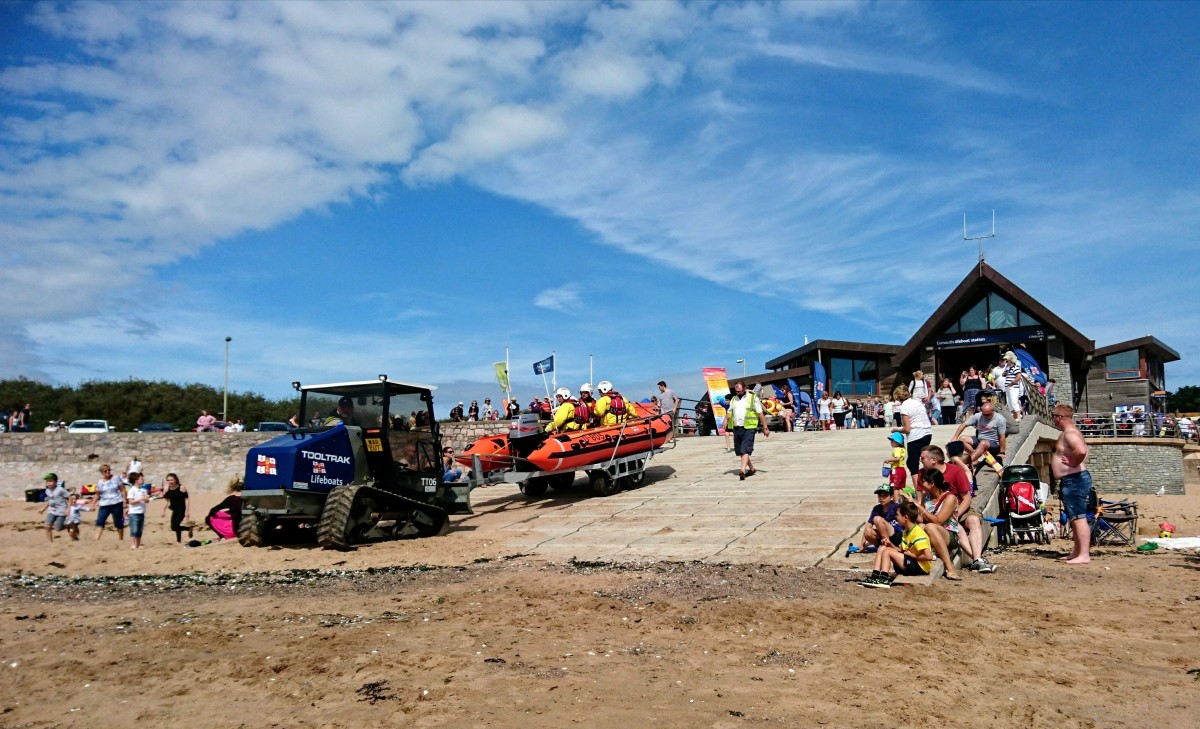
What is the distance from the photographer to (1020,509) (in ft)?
33.3

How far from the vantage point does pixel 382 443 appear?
11.5m

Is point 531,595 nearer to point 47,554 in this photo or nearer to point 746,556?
point 746,556

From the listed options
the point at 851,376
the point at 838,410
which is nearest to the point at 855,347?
the point at 851,376

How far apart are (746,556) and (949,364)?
22759 mm

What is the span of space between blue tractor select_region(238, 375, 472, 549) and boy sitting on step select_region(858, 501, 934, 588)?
636cm

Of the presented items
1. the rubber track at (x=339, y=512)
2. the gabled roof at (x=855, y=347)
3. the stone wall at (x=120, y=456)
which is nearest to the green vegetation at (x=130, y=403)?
the stone wall at (x=120, y=456)

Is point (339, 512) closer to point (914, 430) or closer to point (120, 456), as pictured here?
point (914, 430)

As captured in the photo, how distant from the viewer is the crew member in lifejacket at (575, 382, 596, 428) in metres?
14.9

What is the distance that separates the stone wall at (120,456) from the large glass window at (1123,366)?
2815 cm

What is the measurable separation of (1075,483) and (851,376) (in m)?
23.7

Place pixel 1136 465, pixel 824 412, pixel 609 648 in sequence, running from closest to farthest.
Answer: pixel 609 648, pixel 1136 465, pixel 824 412

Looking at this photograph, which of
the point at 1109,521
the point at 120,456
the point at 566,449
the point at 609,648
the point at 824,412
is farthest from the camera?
the point at 824,412

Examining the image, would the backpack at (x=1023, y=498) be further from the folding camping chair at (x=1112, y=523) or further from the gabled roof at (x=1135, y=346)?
the gabled roof at (x=1135, y=346)

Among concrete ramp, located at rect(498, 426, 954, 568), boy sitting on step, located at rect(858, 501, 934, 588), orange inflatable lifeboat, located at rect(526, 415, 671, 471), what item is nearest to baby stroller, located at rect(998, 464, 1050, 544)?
concrete ramp, located at rect(498, 426, 954, 568)
